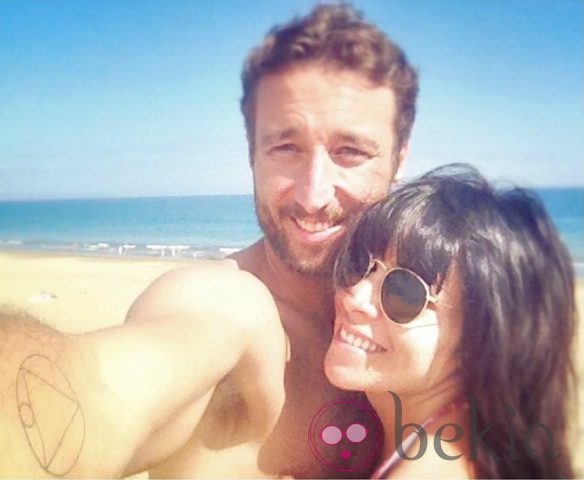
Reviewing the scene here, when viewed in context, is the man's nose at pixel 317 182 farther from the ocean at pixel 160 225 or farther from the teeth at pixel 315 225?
the ocean at pixel 160 225

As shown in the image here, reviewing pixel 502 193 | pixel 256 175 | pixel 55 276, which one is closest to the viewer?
pixel 502 193

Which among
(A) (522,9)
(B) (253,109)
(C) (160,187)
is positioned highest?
(A) (522,9)

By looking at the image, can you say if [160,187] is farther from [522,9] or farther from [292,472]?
[522,9]

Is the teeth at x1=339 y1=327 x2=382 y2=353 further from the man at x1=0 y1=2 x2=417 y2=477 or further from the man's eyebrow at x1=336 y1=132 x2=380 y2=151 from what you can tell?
the man's eyebrow at x1=336 y1=132 x2=380 y2=151

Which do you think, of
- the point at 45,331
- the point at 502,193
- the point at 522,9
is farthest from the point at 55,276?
the point at 522,9

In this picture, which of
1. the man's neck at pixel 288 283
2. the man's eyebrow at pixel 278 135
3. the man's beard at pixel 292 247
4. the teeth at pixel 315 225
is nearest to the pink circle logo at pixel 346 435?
the man's neck at pixel 288 283

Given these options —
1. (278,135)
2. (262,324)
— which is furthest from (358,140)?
(262,324)
